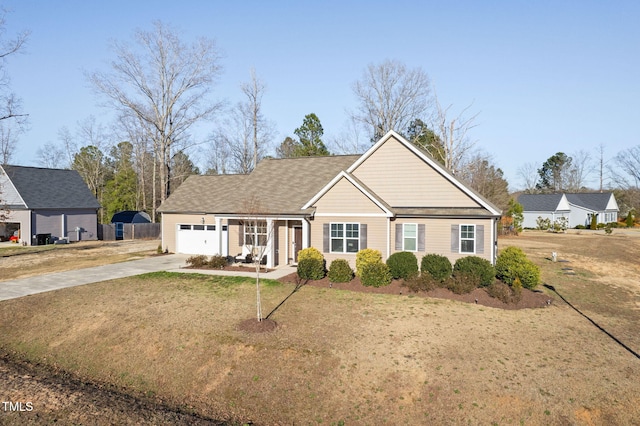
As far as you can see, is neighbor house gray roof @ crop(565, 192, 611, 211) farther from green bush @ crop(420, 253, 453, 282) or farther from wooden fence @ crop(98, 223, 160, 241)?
wooden fence @ crop(98, 223, 160, 241)

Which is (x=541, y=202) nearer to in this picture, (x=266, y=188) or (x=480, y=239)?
(x=480, y=239)

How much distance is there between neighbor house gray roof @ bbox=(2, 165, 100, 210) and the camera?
35.9 metres

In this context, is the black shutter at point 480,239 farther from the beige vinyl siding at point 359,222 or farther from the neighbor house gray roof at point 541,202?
the neighbor house gray roof at point 541,202

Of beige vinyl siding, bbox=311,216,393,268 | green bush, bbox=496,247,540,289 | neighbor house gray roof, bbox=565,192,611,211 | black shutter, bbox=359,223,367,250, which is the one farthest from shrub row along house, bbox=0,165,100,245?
neighbor house gray roof, bbox=565,192,611,211

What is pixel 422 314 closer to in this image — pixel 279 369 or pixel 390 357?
pixel 390 357

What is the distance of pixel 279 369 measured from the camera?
32.6 feet

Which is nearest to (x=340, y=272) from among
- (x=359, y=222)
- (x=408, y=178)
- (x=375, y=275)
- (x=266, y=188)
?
(x=375, y=275)

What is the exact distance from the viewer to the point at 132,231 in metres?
40.2

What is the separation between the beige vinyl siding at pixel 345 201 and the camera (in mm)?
19281

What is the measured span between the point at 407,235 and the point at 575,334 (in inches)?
346

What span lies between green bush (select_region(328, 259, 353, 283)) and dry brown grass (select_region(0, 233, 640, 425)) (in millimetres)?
1378

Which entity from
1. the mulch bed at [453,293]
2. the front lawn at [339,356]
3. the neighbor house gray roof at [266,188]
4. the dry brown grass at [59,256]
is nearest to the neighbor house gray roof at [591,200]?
the neighbor house gray roof at [266,188]

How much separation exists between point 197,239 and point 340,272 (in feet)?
42.9

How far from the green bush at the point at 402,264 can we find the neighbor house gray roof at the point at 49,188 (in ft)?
110
